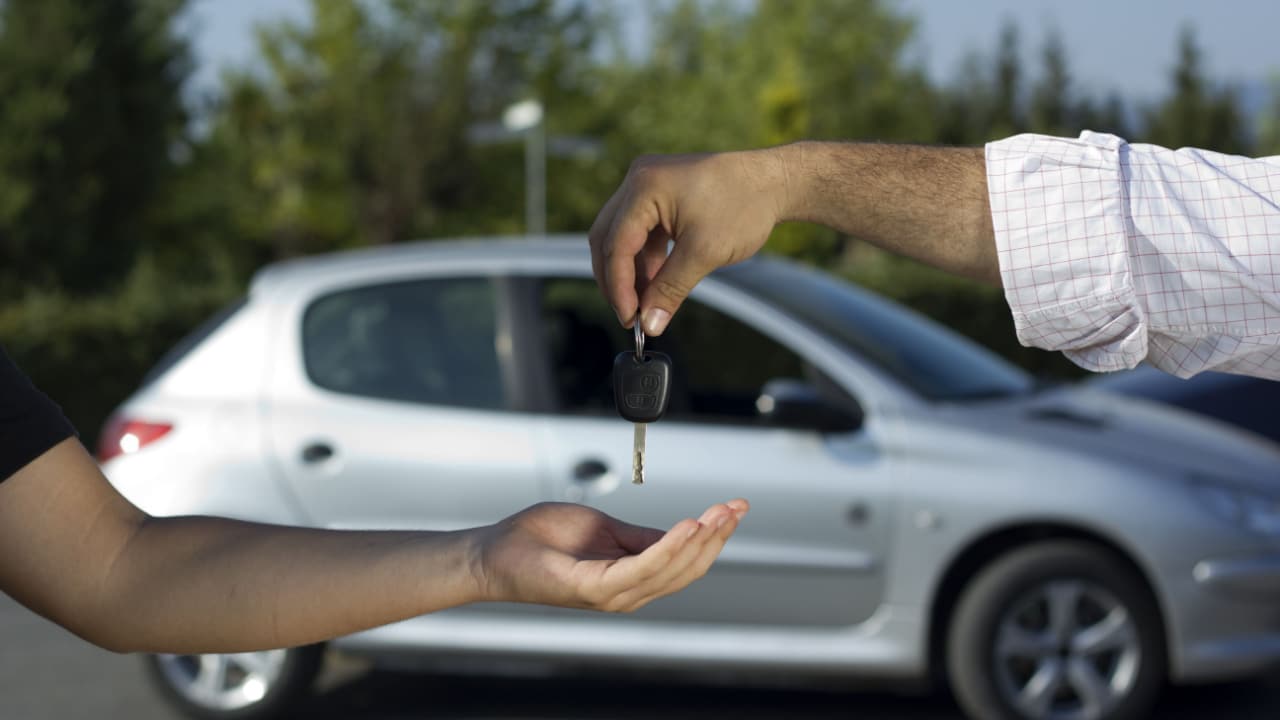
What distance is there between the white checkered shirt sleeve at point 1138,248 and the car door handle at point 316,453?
3.62 meters

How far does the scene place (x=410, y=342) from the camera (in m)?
5.46

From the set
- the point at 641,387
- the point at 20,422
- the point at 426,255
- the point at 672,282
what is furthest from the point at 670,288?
the point at 426,255

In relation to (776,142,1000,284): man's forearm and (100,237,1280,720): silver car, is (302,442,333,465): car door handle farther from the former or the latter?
(776,142,1000,284): man's forearm

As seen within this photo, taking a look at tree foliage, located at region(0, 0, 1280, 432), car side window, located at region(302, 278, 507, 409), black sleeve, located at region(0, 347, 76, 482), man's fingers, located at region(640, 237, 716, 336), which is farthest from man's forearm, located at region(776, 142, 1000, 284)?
tree foliage, located at region(0, 0, 1280, 432)

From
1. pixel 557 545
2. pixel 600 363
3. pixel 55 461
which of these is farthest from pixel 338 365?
pixel 557 545

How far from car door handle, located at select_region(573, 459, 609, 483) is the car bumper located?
1.77m

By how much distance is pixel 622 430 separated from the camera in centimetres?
517

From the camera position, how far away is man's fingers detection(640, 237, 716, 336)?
1.85m

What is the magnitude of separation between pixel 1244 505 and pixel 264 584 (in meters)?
3.89

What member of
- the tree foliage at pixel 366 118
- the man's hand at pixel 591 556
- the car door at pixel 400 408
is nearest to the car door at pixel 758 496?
the car door at pixel 400 408

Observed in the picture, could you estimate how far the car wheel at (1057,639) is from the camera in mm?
4969

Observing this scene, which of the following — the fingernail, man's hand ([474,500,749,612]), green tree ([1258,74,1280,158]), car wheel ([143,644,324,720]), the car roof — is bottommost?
green tree ([1258,74,1280,158])

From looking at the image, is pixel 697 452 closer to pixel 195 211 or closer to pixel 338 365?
pixel 338 365

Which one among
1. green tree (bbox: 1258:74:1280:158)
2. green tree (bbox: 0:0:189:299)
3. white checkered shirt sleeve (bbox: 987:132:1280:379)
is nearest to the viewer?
white checkered shirt sleeve (bbox: 987:132:1280:379)
